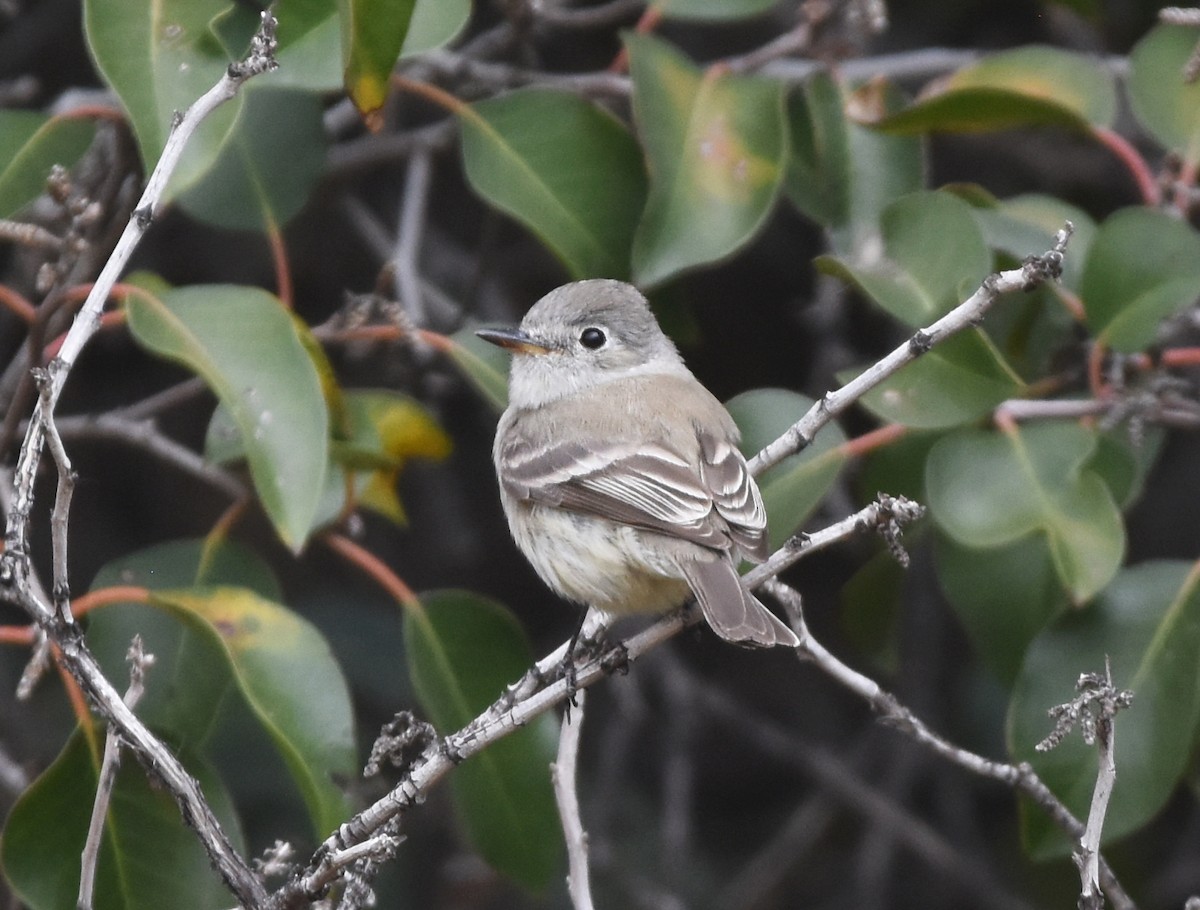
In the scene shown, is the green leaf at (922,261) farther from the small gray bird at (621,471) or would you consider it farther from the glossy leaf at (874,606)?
the glossy leaf at (874,606)

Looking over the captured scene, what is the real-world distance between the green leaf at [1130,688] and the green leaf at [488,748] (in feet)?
3.30

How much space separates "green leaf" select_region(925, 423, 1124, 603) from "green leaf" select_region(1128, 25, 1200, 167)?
0.90 meters

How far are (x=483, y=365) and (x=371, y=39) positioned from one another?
0.79 metres

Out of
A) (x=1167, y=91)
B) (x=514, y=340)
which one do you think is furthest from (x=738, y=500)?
(x=1167, y=91)

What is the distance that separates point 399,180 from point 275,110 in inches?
66.4

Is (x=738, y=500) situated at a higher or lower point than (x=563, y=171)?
lower

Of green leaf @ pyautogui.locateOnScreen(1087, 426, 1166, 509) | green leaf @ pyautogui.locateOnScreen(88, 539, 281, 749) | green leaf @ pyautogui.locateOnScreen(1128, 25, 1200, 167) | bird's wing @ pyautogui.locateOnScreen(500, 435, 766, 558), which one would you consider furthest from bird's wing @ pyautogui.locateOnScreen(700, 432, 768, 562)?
Result: green leaf @ pyautogui.locateOnScreen(1128, 25, 1200, 167)

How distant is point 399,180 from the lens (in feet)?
17.4

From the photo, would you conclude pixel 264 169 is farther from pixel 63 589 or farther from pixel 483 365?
pixel 63 589

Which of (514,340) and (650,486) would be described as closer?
(650,486)

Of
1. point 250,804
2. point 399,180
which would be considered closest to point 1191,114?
point 399,180

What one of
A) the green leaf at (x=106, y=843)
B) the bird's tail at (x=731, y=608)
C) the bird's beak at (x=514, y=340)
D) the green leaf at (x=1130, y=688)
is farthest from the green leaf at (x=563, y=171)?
the green leaf at (x=106, y=843)

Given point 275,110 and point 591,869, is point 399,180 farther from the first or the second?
point 591,869

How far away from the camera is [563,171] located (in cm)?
354
